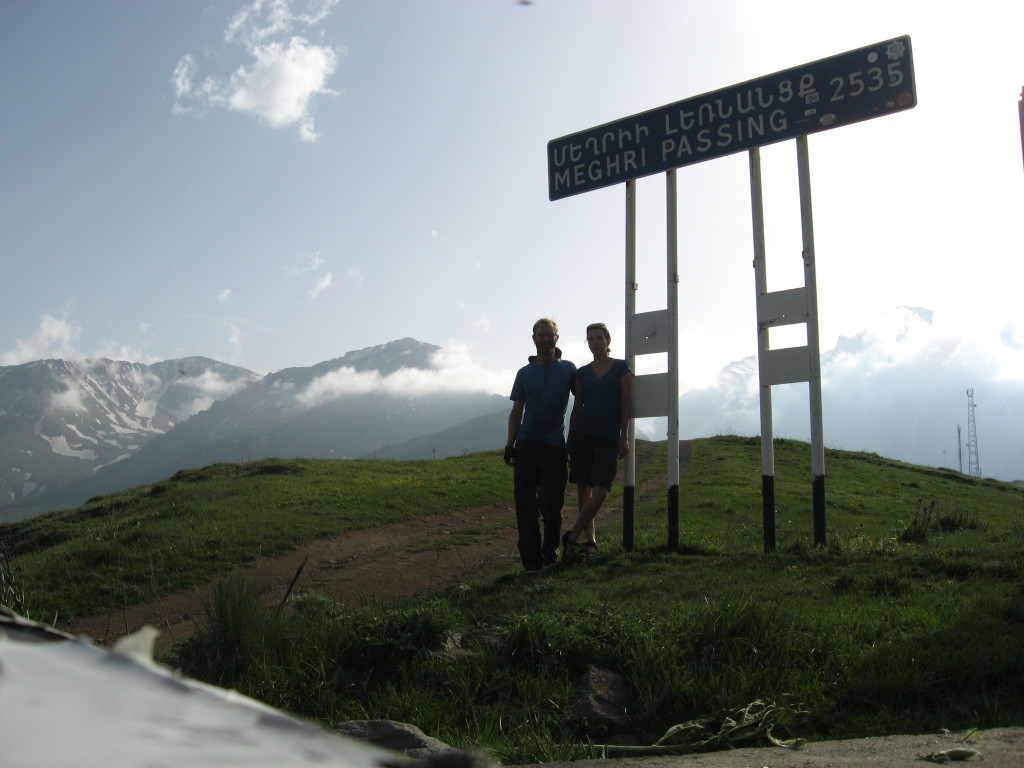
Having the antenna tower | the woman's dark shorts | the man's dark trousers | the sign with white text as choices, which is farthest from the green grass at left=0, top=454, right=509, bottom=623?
the antenna tower

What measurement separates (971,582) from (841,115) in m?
4.23

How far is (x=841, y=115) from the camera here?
279 inches

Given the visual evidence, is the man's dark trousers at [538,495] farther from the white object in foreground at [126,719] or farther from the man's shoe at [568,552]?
the white object in foreground at [126,719]

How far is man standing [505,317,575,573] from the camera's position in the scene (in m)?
6.92

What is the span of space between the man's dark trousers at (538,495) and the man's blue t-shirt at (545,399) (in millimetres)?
95

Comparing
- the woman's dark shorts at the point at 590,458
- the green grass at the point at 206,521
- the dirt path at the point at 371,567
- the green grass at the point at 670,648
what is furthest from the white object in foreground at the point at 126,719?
the woman's dark shorts at the point at 590,458

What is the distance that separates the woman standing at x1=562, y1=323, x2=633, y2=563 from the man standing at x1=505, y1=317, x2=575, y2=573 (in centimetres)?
20

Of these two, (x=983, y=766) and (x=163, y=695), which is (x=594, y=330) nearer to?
(x=983, y=766)

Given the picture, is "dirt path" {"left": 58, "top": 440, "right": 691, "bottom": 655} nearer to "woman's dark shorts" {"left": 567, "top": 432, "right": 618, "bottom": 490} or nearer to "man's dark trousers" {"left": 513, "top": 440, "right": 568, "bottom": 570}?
"man's dark trousers" {"left": 513, "top": 440, "right": 568, "bottom": 570}

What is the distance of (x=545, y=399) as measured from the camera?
7.06 m

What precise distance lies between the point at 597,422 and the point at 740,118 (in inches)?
130

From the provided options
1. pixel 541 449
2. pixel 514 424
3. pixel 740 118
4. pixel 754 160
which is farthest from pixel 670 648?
pixel 740 118

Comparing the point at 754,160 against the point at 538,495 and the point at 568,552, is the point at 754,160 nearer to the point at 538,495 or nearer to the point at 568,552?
the point at 538,495

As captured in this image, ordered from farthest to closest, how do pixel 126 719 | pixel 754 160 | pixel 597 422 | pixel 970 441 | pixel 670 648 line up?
pixel 970 441
pixel 754 160
pixel 597 422
pixel 670 648
pixel 126 719
